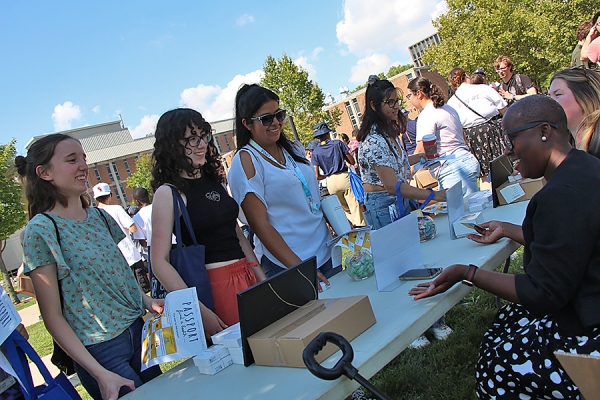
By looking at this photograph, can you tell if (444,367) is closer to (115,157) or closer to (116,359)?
(116,359)

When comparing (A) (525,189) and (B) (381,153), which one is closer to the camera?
(A) (525,189)

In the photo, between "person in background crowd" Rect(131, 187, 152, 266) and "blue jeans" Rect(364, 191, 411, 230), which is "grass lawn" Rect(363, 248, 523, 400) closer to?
"blue jeans" Rect(364, 191, 411, 230)

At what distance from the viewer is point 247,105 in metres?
2.59

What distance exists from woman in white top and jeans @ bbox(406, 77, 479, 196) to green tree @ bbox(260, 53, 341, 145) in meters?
23.8

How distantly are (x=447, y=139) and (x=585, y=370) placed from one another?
347cm

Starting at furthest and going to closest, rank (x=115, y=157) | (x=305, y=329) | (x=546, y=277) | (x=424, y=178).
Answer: (x=115, y=157) < (x=424, y=178) < (x=546, y=277) < (x=305, y=329)

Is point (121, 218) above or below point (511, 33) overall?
below

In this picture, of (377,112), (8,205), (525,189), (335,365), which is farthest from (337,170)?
(8,205)

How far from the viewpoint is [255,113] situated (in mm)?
2586

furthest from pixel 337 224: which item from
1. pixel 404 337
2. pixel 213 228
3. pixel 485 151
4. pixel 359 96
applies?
pixel 359 96

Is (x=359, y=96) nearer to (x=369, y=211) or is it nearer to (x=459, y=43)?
(x=459, y=43)

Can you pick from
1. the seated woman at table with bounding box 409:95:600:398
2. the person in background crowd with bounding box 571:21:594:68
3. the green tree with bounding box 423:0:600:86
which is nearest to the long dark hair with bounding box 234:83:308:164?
the seated woman at table with bounding box 409:95:600:398

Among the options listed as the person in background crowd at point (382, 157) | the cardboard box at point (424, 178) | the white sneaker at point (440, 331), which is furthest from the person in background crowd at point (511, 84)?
the white sneaker at point (440, 331)

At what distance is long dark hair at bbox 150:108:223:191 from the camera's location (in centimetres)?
221
